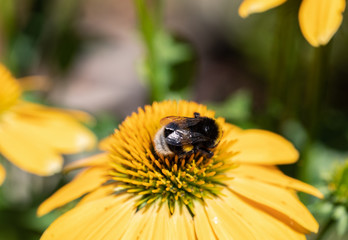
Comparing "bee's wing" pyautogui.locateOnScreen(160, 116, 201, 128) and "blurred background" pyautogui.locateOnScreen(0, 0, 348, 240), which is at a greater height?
"bee's wing" pyautogui.locateOnScreen(160, 116, 201, 128)

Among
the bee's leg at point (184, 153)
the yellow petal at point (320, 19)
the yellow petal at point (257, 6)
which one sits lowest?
the bee's leg at point (184, 153)

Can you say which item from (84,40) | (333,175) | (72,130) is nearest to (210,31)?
(84,40)

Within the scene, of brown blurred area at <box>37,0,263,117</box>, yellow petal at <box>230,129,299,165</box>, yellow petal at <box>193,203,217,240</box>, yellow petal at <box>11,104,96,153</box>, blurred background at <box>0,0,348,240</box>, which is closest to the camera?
yellow petal at <box>193,203,217,240</box>

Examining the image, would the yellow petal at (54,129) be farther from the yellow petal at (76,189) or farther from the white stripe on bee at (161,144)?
the white stripe on bee at (161,144)

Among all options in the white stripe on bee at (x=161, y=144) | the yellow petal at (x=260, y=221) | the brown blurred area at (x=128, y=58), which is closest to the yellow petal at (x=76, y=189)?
the white stripe on bee at (x=161, y=144)

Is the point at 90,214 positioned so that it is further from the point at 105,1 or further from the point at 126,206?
the point at 105,1

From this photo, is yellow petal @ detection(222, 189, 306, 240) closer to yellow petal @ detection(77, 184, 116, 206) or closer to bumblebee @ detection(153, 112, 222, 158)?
bumblebee @ detection(153, 112, 222, 158)

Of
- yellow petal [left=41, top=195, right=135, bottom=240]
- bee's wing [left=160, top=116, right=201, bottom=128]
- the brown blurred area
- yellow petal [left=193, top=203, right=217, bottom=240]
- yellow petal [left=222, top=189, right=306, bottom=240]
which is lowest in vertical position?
the brown blurred area

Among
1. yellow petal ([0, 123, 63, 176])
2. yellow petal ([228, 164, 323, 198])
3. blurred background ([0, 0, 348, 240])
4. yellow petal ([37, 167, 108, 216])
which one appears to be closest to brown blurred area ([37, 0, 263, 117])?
blurred background ([0, 0, 348, 240])
